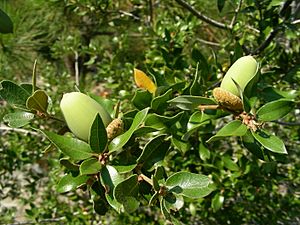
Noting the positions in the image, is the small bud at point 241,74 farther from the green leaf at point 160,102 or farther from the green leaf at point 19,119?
the green leaf at point 19,119

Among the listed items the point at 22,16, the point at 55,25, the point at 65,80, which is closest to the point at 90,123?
the point at 65,80

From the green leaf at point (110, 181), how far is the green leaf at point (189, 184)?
0.24ft

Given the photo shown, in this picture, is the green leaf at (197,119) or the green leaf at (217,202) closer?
the green leaf at (197,119)

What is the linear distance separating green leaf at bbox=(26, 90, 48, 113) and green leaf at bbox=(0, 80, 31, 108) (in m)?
0.02

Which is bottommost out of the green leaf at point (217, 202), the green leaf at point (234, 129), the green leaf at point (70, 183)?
the green leaf at point (217, 202)

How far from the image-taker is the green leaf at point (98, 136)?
564 millimetres

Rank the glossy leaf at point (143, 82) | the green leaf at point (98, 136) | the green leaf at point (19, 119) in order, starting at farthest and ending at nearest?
Result: the glossy leaf at point (143, 82) → the green leaf at point (19, 119) → the green leaf at point (98, 136)

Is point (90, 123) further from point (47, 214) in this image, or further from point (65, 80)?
point (65, 80)

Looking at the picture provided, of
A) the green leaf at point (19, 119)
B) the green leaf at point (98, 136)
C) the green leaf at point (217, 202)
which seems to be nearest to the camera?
the green leaf at point (98, 136)

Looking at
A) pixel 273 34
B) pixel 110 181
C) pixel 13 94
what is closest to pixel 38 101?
pixel 13 94

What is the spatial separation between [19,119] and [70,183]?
13cm

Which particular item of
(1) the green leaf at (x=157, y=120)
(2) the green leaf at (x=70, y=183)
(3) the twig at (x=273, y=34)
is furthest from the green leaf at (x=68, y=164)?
(3) the twig at (x=273, y=34)

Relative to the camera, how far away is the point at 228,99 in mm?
630

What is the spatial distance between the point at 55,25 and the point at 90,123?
9.43 ft
